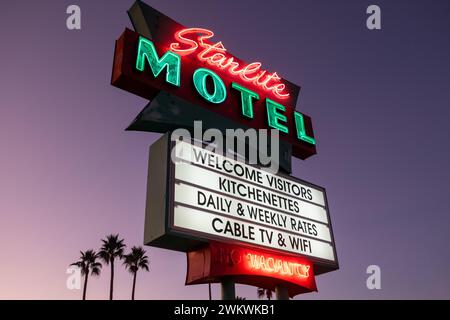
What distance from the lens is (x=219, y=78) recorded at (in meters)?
11.1

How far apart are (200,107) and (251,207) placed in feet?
9.65

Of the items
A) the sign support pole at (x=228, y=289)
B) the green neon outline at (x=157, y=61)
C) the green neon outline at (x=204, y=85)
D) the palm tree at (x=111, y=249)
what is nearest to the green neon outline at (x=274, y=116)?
the green neon outline at (x=204, y=85)

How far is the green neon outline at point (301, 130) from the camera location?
489 inches

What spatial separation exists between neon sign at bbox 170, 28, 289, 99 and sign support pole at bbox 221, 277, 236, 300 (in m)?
5.93

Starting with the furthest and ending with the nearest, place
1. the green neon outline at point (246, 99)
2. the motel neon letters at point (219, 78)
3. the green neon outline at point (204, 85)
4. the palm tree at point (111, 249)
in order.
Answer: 1. the palm tree at point (111, 249)
2. the green neon outline at point (246, 99)
3. the green neon outline at point (204, 85)
4. the motel neon letters at point (219, 78)

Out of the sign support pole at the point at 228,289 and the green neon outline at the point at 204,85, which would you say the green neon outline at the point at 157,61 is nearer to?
the green neon outline at the point at 204,85

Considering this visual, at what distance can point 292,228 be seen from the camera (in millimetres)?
9555

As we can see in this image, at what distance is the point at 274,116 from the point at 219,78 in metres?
2.10

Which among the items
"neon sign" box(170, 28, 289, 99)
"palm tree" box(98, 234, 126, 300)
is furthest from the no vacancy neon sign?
"palm tree" box(98, 234, 126, 300)

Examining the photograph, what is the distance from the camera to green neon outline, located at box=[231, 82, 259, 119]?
11.3 m

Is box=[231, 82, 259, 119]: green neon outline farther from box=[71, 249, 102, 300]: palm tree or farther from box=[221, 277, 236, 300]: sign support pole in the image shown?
box=[71, 249, 102, 300]: palm tree

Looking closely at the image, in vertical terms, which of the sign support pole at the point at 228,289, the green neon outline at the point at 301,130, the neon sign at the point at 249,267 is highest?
the green neon outline at the point at 301,130

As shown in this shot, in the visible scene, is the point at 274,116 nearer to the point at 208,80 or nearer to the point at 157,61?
the point at 208,80

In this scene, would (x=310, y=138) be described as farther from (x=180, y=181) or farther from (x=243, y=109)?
(x=180, y=181)
